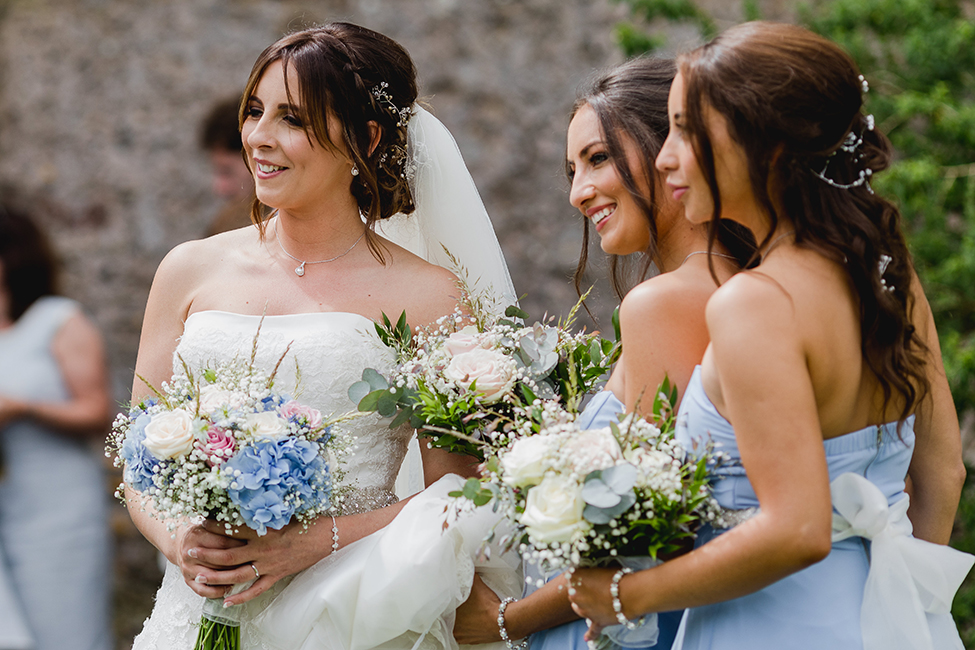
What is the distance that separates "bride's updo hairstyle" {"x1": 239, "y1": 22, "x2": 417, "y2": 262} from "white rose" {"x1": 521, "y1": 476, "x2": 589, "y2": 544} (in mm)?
1172

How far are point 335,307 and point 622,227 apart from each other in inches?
34.3

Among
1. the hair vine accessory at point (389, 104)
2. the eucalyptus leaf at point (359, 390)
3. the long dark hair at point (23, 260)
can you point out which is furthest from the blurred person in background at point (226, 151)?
the eucalyptus leaf at point (359, 390)

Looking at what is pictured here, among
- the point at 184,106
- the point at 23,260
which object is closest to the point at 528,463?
the point at 23,260

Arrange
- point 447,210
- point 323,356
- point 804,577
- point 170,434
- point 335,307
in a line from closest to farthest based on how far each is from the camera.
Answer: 1. point 804,577
2. point 170,434
3. point 323,356
4. point 335,307
5. point 447,210

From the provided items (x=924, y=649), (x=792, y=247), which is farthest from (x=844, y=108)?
(x=924, y=649)

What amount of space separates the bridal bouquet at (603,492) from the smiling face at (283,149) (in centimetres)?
115

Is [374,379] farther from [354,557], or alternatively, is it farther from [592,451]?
[592,451]

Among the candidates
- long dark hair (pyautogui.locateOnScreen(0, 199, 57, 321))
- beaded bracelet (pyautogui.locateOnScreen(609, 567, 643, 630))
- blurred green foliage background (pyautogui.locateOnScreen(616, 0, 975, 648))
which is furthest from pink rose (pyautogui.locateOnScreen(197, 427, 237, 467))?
long dark hair (pyautogui.locateOnScreen(0, 199, 57, 321))

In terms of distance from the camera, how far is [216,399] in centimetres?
215

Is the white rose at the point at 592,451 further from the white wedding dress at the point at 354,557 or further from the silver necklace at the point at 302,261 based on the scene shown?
the silver necklace at the point at 302,261

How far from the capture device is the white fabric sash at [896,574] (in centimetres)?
184

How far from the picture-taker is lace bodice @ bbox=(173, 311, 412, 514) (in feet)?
8.32

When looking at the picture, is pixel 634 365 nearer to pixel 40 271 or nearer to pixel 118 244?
pixel 40 271

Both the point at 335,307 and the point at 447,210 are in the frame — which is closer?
the point at 335,307
